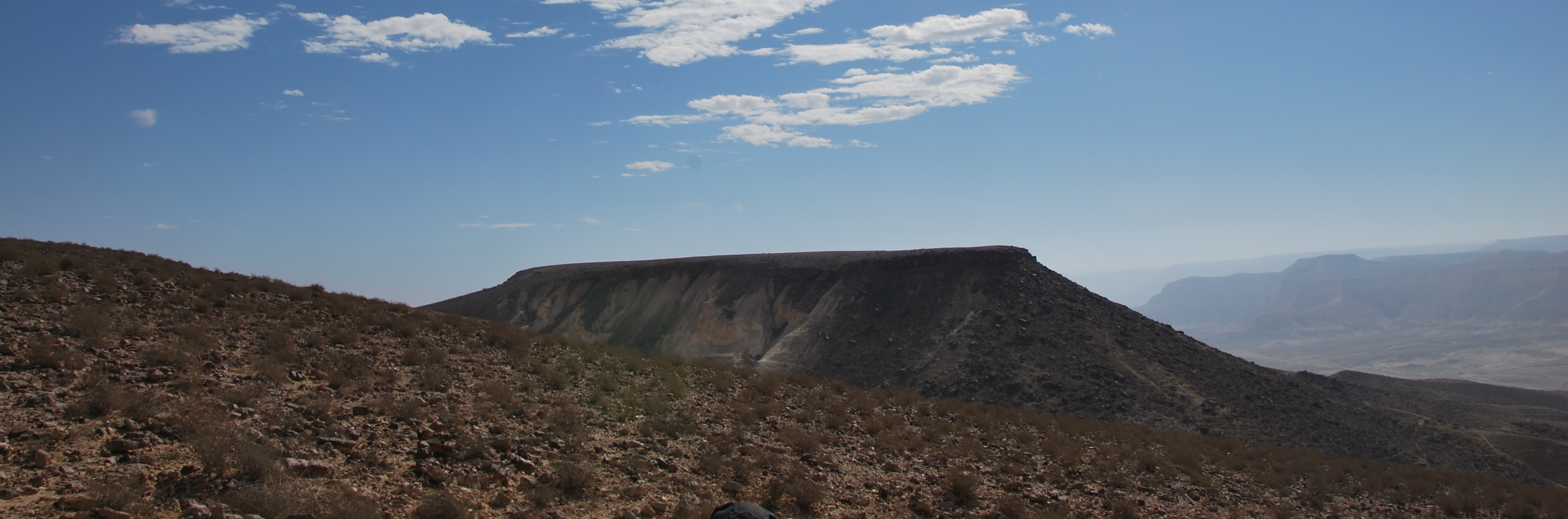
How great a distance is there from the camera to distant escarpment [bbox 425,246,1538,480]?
98.7 feet

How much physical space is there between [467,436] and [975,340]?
26.8m

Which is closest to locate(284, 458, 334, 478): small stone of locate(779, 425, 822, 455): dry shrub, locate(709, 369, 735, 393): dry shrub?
locate(779, 425, 822, 455): dry shrub

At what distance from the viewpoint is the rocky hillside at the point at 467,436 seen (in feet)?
28.9

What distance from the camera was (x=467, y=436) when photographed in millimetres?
11328

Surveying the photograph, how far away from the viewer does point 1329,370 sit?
171000mm

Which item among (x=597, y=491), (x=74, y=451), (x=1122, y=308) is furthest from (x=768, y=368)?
(x=74, y=451)

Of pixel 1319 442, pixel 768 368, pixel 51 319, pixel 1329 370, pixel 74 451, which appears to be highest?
pixel 51 319

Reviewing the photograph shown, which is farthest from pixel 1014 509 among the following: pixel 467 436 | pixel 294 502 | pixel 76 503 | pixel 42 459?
pixel 42 459

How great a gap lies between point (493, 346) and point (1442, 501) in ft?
74.3

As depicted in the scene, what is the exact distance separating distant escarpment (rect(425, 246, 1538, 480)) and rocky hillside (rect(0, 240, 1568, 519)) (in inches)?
287

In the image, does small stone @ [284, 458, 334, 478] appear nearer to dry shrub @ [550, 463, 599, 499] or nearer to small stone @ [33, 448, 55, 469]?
small stone @ [33, 448, 55, 469]

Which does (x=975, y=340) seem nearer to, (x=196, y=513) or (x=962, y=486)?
(x=962, y=486)

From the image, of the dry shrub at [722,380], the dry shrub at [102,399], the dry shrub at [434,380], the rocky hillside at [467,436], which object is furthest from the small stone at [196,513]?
the dry shrub at [722,380]

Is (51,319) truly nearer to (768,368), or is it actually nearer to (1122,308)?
(768,368)
